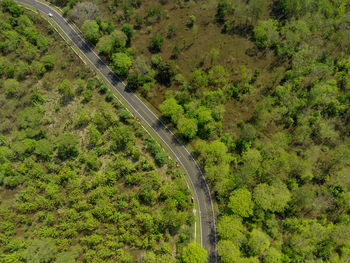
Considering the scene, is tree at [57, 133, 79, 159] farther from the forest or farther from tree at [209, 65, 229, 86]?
tree at [209, 65, 229, 86]

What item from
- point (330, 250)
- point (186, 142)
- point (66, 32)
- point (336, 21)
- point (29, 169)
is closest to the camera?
point (330, 250)

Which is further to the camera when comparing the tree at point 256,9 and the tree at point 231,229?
the tree at point 256,9

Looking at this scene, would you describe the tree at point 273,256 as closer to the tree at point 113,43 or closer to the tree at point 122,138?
the tree at point 122,138

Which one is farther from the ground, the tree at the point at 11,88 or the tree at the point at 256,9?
the tree at the point at 256,9

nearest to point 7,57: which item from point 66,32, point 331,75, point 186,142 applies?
point 66,32

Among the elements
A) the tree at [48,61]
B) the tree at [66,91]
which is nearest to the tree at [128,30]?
the tree at [66,91]

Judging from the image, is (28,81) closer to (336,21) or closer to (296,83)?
(296,83)
